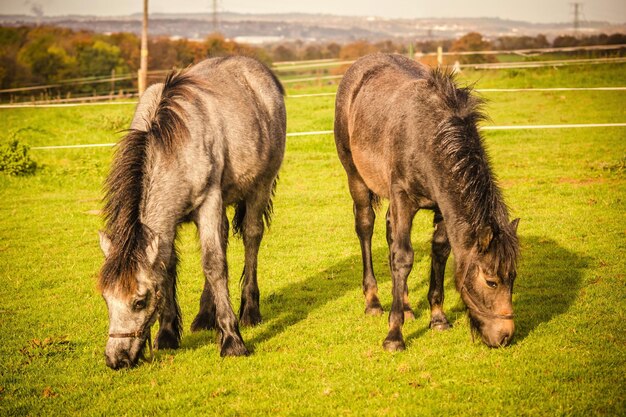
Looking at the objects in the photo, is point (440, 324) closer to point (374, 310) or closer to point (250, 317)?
point (374, 310)

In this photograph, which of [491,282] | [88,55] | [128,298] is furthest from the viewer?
[88,55]

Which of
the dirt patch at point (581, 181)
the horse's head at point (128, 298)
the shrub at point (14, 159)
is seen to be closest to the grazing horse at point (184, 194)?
the horse's head at point (128, 298)

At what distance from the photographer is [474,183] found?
205 inches

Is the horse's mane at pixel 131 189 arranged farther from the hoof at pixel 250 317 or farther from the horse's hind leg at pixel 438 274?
the horse's hind leg at pixel 438 274

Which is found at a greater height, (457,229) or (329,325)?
(457,229)

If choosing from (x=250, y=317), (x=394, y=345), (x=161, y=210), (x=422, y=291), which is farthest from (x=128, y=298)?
(x=422, y=291)

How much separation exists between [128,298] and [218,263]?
1005mm

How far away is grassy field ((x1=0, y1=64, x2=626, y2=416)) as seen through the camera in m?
4.85

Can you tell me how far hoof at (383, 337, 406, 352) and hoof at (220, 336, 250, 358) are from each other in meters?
1.24

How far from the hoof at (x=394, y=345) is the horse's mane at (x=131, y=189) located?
2.27m

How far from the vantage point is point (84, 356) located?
5816 millimetres

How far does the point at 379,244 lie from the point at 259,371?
4380 mm

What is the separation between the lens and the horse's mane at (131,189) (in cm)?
491

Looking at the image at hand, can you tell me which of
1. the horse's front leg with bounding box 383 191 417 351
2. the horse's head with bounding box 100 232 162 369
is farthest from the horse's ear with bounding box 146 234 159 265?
the horse's front leg with bounding box 383 191 417 351
